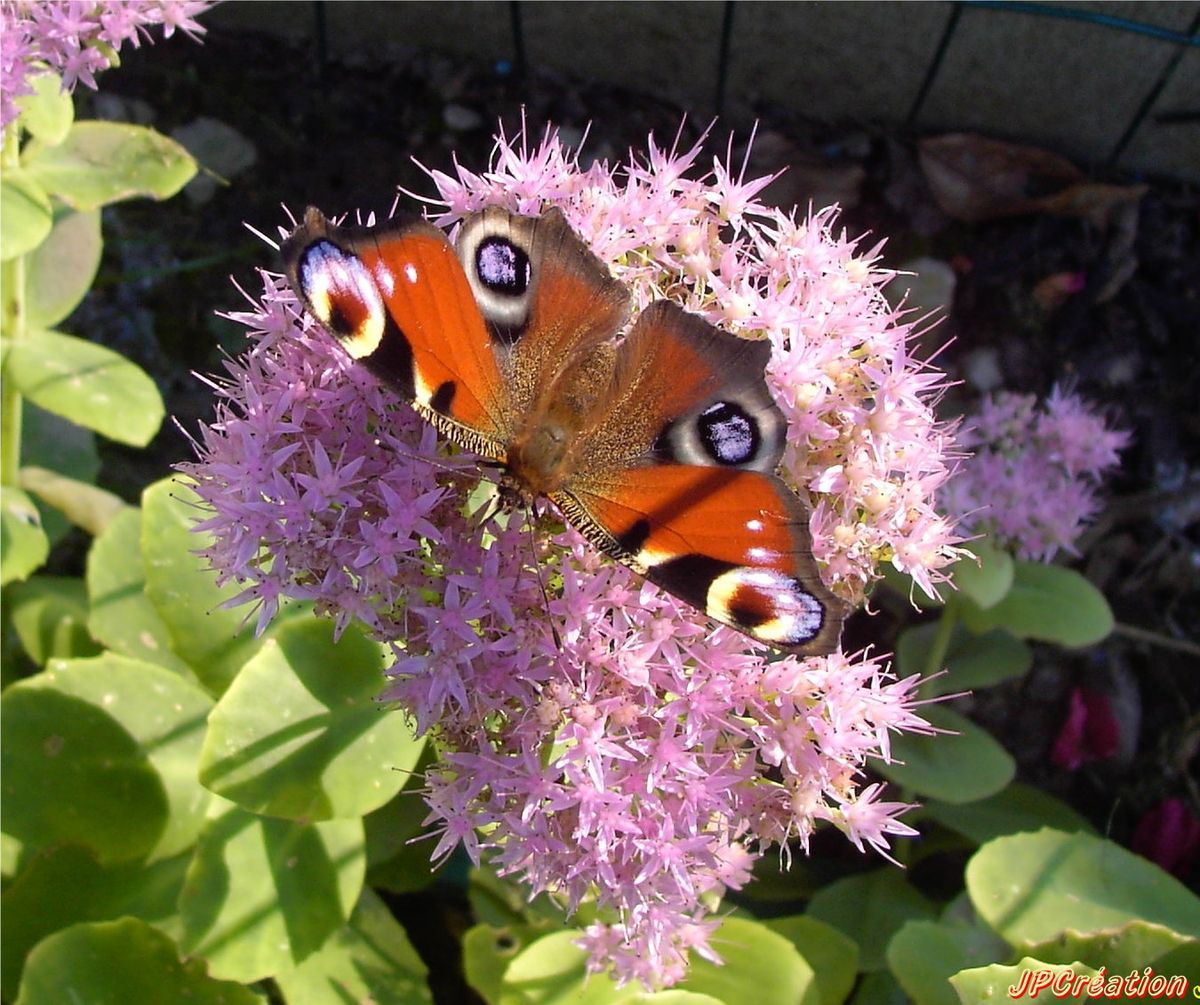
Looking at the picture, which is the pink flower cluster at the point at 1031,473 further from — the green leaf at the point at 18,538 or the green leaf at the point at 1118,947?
the green leaf at the point at 18,538

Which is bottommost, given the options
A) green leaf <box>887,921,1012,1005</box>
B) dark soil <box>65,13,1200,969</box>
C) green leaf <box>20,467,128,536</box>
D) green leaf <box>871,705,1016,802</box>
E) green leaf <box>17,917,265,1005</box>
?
green leaf <box>17,917,265,1005</box>

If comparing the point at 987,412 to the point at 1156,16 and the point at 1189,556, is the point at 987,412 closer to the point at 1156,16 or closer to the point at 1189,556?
the point at 1189,556

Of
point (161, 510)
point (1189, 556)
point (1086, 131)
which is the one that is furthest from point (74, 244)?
point (1189, 556)

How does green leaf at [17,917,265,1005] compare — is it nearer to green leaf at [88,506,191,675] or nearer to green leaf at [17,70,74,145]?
green leaf at [88,506,191,675]

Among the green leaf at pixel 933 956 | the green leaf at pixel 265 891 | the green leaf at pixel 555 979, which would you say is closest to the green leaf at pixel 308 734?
the green leaf at pixel 265 891

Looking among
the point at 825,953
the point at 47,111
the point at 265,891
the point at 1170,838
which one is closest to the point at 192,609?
the point at 265,891

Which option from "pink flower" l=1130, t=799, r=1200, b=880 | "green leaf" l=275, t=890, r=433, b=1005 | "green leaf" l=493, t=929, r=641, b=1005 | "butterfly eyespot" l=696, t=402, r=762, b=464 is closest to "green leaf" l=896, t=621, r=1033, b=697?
"pink flower" l=1130, t=799, r=1200, b=880

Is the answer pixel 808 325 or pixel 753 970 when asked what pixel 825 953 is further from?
pixel 808 325
